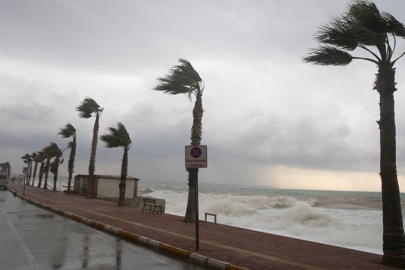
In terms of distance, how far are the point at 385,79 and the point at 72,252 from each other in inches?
348

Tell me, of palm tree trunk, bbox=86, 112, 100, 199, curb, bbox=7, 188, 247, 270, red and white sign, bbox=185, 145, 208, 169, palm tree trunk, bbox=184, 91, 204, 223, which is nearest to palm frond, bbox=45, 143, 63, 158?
palm tree trunk, bbox=86, 112, 100, 199

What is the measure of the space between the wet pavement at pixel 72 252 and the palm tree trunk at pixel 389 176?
4.64 m

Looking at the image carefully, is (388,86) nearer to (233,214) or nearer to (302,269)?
(302,269)

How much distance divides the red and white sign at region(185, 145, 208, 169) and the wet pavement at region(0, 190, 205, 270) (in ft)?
7.91

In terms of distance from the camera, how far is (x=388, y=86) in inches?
319

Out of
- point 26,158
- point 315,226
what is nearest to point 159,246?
point 315,226

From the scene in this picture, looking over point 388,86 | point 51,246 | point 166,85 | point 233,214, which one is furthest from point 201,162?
point 233,214

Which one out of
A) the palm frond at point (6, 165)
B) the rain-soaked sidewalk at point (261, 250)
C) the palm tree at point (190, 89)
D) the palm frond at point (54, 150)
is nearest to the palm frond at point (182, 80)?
the palm tree at point (190, 89)

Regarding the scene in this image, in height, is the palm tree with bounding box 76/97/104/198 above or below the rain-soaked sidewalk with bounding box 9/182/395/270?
above

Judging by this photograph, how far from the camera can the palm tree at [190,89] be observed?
15.2 m

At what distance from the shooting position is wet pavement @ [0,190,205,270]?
676 cm

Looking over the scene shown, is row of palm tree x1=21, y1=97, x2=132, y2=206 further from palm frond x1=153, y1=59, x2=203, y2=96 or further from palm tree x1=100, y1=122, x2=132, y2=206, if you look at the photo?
palm frond x1=153, y1=59, x2=203, y2=96

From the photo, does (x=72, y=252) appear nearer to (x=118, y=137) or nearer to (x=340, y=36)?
(x=340, y=36)

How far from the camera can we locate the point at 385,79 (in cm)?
816
